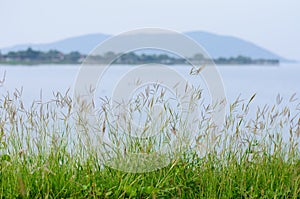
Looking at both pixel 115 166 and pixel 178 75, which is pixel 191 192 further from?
pixel 178 75

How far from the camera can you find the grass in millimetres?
2207

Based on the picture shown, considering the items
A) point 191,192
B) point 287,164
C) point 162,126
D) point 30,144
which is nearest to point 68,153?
point 30,144

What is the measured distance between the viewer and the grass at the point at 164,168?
2207 millimetres

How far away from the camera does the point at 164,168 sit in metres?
2.40

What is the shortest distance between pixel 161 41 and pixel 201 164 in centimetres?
74

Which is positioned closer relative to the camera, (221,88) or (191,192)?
(191,192)

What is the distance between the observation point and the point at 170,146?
2473 mm

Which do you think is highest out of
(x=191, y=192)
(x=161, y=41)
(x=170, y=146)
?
(x=161, y=41)

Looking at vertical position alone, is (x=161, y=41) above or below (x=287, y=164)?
above

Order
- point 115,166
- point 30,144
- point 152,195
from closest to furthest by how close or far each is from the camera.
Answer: point 152,195, point 115,166, point 30,144

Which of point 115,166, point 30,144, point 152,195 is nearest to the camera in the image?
point 152,195

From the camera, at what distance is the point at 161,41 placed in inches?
103

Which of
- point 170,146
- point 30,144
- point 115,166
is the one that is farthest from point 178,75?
point 30,144

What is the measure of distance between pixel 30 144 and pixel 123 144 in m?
0.52
